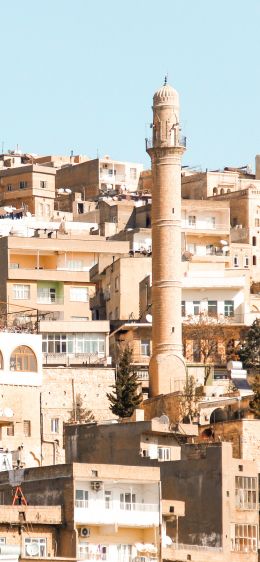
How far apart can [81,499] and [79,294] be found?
29.1m

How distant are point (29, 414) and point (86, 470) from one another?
46.8 ft

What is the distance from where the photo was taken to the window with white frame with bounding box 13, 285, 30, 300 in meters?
70.9

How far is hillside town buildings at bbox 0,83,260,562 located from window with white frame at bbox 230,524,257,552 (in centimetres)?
4

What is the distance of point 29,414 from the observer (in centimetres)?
5838

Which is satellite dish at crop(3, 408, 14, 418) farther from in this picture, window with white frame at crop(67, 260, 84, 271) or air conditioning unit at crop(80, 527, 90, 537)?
window with white frame at crop(67, 260, 84, 271)

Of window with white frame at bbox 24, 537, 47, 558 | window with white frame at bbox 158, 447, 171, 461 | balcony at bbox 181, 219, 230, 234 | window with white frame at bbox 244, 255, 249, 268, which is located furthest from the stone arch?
window with white frame at bbox 244, 255, 249, 268

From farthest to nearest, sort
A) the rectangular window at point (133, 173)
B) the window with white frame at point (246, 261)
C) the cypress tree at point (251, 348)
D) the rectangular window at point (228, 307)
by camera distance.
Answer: the rectangular window at point (133, 173), the window with white frame at point (246, 261), the rectangular window at point (228, 307), the cypress tree at point (251, 348)

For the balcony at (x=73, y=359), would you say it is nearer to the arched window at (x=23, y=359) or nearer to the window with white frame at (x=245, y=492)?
the arched window at (x=23, y=359)

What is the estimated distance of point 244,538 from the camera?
4869 centimetres

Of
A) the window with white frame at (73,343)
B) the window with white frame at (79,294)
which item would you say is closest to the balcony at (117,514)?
the window with white frame at (73,343)

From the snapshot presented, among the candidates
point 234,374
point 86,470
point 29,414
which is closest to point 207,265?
point 234,374

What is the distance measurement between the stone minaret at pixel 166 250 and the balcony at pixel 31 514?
20.3 m

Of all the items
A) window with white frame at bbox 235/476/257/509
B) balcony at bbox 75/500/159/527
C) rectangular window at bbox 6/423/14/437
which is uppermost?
rectangular window at bbox 6/423/14/437

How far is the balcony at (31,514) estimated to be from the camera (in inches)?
1636
